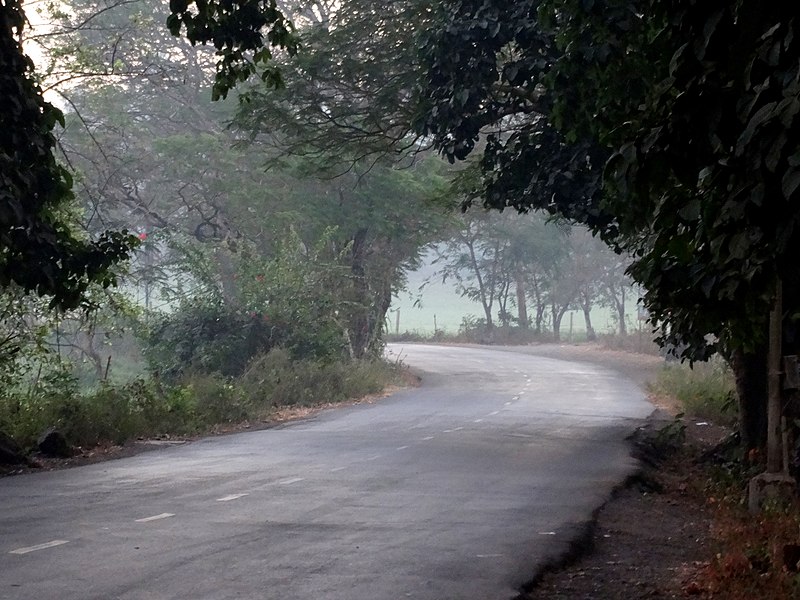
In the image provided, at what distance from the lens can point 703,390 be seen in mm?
31047

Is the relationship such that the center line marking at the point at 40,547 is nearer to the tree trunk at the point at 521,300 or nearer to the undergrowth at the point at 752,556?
the undergrowth at the point at 752,556

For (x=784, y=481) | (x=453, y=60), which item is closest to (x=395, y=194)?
(x=453, y=60)

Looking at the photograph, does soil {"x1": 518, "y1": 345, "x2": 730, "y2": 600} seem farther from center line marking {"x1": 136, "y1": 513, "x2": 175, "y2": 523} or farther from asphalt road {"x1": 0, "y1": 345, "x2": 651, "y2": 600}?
center line marking {"x1": 136, "y1": 513, "x2": 175, "y2": 523}

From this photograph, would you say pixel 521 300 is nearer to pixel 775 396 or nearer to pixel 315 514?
pixel 775 396

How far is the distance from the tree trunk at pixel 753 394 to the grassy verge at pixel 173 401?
9.52 meters

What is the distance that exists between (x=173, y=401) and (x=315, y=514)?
38.9 ft

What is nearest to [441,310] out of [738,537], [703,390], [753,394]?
[703,390]

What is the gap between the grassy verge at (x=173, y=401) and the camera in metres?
19.0

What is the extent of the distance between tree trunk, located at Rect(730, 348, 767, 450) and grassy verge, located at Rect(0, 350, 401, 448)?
9.52 meters

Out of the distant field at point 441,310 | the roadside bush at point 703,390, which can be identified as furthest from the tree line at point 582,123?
the distant field at point 441,310

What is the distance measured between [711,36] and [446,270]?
76358mm

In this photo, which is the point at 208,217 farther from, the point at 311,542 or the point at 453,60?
the point at 311,542

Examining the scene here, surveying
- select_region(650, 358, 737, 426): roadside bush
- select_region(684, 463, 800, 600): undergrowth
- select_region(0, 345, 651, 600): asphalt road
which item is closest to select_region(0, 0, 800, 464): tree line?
select_region(684, 463, 800, 600): undergrowth

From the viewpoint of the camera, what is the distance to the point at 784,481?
1171 centimetres
